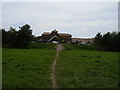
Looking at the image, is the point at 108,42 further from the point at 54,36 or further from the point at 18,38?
the point at 54,36

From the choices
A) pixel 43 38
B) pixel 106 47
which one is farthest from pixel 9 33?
pixel 43 38

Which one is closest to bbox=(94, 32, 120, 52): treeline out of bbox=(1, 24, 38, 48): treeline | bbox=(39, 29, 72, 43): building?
bbox=(1, 24, 38, 48): treeline

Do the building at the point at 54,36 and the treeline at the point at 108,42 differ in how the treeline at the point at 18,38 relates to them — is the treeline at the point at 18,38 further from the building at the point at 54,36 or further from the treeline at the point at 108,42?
the building at the point at 54,36

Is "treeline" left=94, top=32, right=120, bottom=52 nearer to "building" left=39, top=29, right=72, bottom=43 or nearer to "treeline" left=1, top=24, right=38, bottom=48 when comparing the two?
"treeline" left=1, top=24, right=38, bottom=48

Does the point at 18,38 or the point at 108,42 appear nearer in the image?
the point at 18,38

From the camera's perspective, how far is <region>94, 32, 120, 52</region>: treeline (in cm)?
6164

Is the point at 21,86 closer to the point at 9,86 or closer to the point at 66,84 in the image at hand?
the point at 9,86

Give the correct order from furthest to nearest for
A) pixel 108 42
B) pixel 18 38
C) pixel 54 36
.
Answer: pixel 54 36, pixel 108 42, pixel 18 38

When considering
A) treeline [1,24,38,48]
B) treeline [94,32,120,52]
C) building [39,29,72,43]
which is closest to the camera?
treeline [1,24,38,48]

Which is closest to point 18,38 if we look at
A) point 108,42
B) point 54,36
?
point 108,42

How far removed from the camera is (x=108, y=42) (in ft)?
205

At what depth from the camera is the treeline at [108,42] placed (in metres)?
61.6

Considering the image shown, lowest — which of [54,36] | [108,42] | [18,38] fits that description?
[108,42]

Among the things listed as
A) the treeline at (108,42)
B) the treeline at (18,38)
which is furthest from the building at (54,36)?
the treeline at (18,38)
